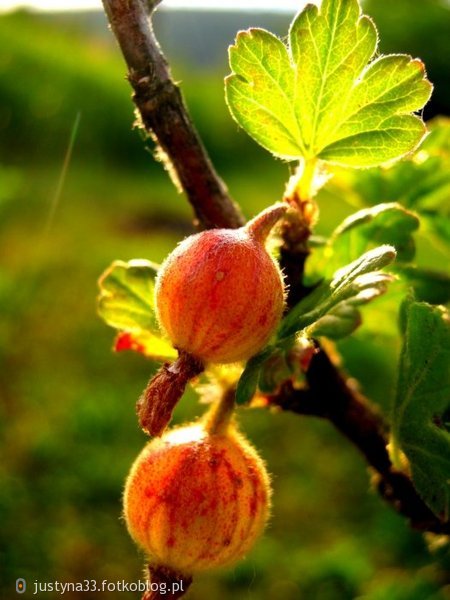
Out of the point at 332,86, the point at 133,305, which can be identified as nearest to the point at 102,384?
the point at 133,305

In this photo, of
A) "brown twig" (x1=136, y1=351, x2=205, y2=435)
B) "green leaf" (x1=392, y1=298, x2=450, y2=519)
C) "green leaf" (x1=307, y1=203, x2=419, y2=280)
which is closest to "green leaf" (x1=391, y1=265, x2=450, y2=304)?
"green leaf" (x1=307, y1=203, x2=419, y2=280)

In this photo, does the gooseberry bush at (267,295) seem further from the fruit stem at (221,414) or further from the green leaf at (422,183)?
the green leaf at (422,183)

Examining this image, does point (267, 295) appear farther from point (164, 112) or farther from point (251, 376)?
point (164, 112)

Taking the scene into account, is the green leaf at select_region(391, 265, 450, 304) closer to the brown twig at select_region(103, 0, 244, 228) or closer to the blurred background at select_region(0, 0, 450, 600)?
the blurred background at select_region(0, 0, 450, 600)

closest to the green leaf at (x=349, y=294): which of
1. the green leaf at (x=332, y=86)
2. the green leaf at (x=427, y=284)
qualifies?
the green leaf at (x=332, y=86)

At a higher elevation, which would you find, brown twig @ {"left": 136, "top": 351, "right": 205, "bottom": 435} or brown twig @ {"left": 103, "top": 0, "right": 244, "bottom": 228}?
brown twig @ {"left": 103, "top": 0, "right": 244, "bottom": 228}
